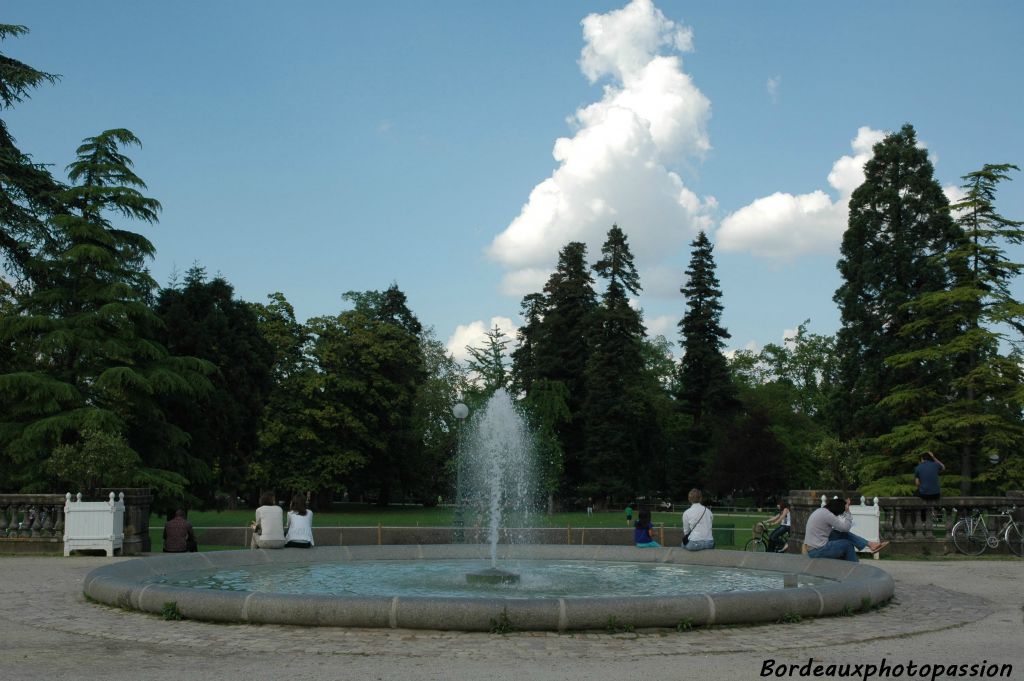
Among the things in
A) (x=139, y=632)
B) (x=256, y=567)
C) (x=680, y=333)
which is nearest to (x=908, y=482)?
(x=256, y=567)

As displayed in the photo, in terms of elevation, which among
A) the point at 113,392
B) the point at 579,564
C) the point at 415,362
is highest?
the point at 415,362

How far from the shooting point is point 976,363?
36.1m

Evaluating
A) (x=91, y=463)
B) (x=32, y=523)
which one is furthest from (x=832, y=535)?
(x=91, y=463)

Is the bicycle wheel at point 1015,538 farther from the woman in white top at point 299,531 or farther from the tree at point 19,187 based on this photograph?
the tree at point 19,187

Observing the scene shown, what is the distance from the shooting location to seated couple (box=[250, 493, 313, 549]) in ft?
51.5

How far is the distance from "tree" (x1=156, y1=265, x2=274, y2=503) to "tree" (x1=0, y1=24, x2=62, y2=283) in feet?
47.1

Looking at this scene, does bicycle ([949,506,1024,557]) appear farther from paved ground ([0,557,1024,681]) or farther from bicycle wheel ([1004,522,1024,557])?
Answer: paved ground ([0,557,1024,681])

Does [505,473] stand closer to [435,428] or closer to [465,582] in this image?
[435,428]

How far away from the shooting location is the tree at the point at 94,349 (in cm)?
3003

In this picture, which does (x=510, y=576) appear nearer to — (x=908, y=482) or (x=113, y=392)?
(x=113, y=392)

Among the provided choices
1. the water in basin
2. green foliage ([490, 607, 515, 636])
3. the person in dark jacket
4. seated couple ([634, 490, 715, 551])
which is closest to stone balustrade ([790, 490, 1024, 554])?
seated couple ([634, 490, 715, 551])

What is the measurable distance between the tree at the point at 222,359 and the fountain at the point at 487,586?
26494 millimetres

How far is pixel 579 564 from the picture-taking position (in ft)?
57.0

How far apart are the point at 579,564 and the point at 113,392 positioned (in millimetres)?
21606
